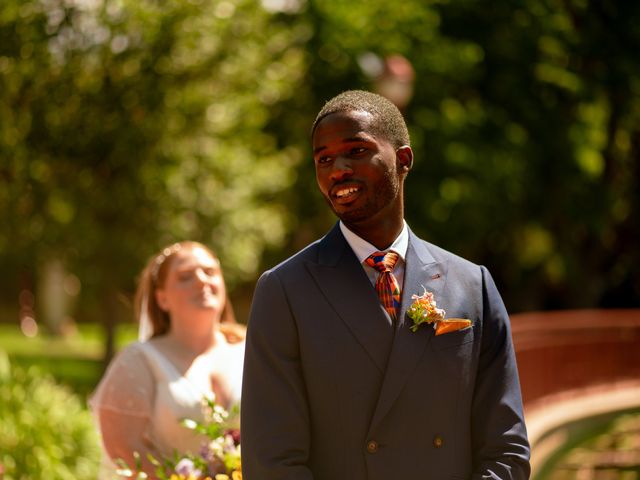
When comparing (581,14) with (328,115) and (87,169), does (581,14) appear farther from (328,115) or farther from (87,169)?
(328,115)

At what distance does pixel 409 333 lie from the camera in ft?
8.62

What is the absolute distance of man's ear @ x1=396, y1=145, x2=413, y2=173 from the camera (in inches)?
107

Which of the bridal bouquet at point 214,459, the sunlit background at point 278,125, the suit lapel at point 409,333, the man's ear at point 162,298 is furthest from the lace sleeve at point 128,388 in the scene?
the sunlit background at point 278,125

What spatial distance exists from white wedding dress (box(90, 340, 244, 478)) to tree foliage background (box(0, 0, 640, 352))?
32.8ft

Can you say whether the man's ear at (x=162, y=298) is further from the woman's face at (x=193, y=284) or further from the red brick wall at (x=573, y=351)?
the red brick wall at (x=573, y=351)

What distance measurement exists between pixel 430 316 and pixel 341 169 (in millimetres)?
436

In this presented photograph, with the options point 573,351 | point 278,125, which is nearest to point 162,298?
point 573,351

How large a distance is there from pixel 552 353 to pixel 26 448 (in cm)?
761

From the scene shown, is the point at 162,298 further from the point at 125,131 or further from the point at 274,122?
the point at 274,122

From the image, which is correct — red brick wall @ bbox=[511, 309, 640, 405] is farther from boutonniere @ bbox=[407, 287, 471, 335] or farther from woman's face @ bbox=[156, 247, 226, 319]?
boutonniere @ bbox=[407, 287, 471, 335]

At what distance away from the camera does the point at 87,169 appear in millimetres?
17797

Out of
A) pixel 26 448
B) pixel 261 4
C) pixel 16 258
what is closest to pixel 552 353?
pixel 26 448

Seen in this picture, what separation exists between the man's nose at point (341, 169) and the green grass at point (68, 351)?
574 inches

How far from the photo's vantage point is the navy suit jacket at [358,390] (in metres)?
2.56
